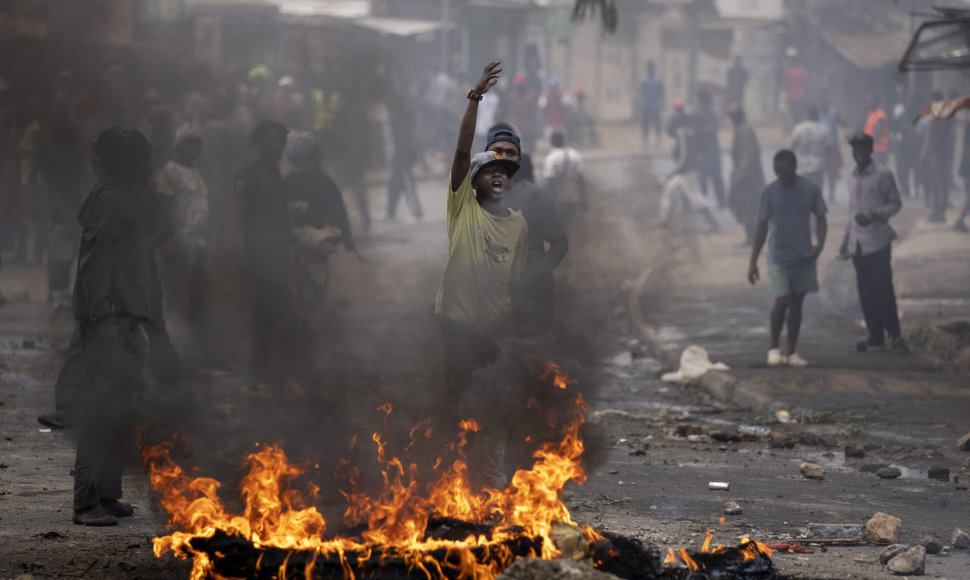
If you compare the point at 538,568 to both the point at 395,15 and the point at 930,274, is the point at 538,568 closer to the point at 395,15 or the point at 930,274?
the point at 930,274

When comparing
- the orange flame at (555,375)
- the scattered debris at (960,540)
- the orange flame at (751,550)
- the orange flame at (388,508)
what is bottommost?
the scattered debris at (960,540)

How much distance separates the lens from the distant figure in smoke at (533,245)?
5.88m

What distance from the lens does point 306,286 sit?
9617 mm

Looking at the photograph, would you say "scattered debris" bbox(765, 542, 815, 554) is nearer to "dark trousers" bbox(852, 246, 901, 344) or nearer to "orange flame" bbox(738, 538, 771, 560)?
"orange flame" bbox(738, 538, 771, 560)

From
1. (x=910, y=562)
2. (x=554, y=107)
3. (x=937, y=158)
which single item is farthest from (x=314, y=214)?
(x=554, y=107)

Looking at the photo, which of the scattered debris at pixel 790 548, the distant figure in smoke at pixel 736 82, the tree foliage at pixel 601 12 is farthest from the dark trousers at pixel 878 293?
the distant figure in smoke at pixel 736 82

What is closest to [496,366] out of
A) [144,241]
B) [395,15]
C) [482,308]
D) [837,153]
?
[482,308]

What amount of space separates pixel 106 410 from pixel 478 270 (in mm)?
1780

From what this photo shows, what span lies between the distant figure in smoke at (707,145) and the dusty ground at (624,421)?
7389mm

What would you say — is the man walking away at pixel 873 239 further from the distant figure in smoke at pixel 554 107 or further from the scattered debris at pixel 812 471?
the distant figure in smoke at pixel 554 107

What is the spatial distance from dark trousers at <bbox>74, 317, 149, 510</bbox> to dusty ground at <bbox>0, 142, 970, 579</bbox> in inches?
6.4

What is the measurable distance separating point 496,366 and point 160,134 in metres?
6.11

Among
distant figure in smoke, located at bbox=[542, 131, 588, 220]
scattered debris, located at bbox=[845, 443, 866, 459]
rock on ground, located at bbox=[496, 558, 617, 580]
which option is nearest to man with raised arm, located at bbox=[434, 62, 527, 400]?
rock on ground, located at bbox=[496, 558, 617, 580]

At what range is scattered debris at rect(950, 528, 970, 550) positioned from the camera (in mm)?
5496
